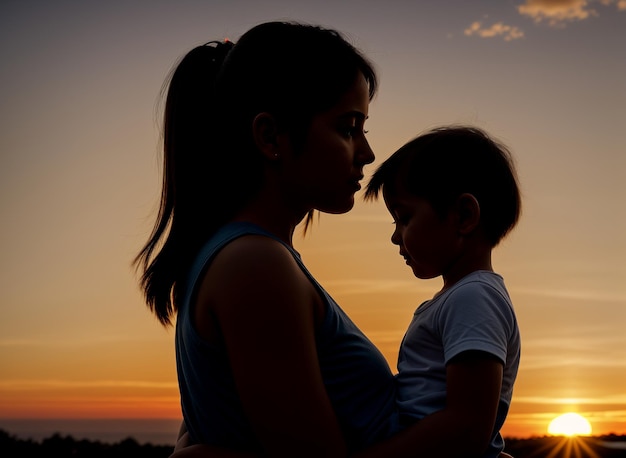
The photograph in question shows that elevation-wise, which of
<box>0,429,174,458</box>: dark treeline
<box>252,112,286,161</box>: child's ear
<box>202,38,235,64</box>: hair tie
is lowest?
<box>0,429,174,458</box>: dark treeline

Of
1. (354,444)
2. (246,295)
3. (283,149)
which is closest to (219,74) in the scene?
(283,149)

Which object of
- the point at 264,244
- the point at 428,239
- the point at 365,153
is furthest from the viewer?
the point at 428,239

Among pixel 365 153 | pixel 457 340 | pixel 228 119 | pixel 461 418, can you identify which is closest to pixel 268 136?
pixel 228 119

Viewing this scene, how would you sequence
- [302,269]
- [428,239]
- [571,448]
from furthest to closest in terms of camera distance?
1. [571,448]
2. [428,239]
3. [302,269]

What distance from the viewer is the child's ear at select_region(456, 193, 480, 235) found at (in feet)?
8.79

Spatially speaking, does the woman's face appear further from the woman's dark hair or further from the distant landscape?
the distant landscape

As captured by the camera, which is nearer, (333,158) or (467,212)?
(333,158)

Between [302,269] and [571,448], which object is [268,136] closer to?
[302,269]

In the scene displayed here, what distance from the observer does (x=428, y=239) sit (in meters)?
2.68

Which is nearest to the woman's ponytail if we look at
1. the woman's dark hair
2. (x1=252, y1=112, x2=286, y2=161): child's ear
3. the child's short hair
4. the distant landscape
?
the woman's dark hair

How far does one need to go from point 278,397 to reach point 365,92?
1131mm

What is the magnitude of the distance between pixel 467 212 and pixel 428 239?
18cm

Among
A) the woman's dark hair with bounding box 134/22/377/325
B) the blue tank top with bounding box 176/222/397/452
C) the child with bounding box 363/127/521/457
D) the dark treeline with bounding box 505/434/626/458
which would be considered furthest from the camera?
the dark treeline with bounding box 505/434/626/458

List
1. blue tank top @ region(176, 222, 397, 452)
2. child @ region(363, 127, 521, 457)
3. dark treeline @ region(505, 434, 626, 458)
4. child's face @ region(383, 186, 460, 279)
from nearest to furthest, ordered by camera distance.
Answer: blue tank top @ region(176, 222, 397, 452) < child @ region(363, 127, 521, 457) < child's face @ region(383, 186, 460, 279) < dark treeline @ region(505, 434, 626, 458)
